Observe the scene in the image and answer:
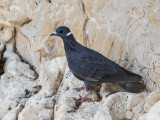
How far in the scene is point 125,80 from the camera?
5887 millimetres

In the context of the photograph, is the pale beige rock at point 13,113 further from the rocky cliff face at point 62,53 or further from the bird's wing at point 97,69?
the bird's wing at point 97,69

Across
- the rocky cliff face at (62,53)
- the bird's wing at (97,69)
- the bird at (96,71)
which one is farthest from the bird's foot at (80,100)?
the bird's wing at (97,69)

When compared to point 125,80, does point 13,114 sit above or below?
below

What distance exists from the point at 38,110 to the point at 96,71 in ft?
4.32

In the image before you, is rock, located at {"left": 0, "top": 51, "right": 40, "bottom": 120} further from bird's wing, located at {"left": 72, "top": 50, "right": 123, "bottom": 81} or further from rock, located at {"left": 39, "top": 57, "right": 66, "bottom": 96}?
bird's wing, located at {"left": 72, "top": 50, "right": 123, "bottom": 81}

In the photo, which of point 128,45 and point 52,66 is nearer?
point 128,45

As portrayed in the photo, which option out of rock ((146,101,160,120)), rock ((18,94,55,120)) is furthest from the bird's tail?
rock ((18,94,55,120))

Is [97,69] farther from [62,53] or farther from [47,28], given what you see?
[47,28]

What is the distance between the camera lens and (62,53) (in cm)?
776

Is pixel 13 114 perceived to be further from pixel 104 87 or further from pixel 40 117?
pixel 104 87

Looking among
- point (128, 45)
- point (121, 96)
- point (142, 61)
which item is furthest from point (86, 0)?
point (121, 96)

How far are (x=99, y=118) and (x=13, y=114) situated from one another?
216 cm

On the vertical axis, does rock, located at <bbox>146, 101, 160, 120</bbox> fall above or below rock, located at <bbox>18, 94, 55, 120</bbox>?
above

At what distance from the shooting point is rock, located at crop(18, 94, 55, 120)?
6008 mm
